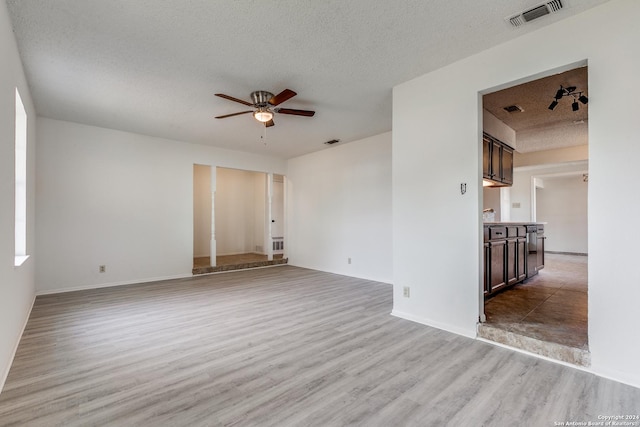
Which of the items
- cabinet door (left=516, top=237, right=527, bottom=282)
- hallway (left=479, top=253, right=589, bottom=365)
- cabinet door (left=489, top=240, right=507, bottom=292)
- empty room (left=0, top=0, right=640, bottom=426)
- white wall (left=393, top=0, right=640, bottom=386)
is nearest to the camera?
empty room (left=0, top=0, right=640, bottom=426)

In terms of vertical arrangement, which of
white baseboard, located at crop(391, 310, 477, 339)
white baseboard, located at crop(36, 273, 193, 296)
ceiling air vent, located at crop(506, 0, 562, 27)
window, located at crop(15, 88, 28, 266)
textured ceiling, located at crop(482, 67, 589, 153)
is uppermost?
ceiling air vent, located at crop(506, 0, 562, 27)

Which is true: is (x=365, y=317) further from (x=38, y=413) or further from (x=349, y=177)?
(x=349, y=177)

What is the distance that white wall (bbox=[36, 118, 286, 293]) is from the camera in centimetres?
455

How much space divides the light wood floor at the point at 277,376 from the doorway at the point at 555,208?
10.7 inches

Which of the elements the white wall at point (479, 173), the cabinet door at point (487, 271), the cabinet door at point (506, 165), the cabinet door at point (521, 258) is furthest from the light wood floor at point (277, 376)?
the cabinet door at point (506, 165)

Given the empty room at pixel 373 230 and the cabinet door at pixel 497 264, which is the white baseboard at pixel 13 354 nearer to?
the empty room at pixel 373 230

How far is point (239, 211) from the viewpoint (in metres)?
8.68

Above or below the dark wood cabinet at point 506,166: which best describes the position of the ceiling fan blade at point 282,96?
above

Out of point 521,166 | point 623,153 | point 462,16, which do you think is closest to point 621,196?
point 623,153

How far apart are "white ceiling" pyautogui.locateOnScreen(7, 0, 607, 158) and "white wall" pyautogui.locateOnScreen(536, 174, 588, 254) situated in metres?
7.91

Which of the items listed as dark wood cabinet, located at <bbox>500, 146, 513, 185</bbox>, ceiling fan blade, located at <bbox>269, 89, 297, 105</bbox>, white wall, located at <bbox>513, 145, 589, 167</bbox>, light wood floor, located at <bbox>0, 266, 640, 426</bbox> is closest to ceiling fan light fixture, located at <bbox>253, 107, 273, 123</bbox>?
ceiling fan blade, located at <bbox>269, 89, 297, 105</bbox>

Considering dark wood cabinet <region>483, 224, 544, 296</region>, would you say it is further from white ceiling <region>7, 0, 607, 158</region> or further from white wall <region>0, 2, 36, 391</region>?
white wall <region>0, 2, 36, 391</region>

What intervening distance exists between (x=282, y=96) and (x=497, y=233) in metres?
3.03

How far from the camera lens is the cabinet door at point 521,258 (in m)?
4.25
